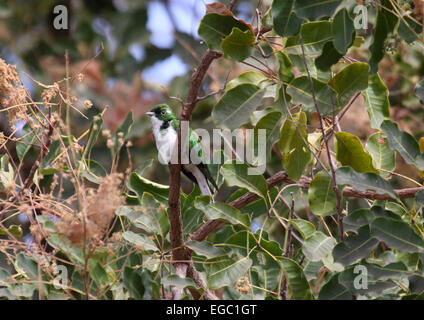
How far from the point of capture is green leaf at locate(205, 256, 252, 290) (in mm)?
2326

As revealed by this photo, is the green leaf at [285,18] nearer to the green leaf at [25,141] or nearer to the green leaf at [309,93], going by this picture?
the green leaf at [309,93]

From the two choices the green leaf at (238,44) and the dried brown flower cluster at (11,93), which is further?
the dried brown flower cluster at (11,93)

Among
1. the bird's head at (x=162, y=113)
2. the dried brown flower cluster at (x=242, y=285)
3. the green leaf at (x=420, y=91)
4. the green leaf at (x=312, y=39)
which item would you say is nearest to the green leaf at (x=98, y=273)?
the dried brown flower cluster at (x=242, y=285)

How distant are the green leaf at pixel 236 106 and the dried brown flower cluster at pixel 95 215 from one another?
60 centimetres

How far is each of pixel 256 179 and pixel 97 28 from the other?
470 centimetres

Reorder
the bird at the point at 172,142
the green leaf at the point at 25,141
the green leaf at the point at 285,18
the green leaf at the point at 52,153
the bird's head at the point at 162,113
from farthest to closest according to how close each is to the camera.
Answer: the bird's head at the point at 162,113, the bird at the point at 172,142, the green leaf at the point at 25,141, the green leaf at the point at 52,153, the green leaf at the point at 285,18

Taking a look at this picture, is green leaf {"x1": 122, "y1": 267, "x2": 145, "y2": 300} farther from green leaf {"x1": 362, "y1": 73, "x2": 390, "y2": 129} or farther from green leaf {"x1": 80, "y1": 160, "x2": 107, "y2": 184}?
green leaf {"x1": 362, "y1": 73, "x2": 390, "y2": 129}

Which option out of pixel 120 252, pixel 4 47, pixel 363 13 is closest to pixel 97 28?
pixel 4 47

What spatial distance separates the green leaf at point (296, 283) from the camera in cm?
224

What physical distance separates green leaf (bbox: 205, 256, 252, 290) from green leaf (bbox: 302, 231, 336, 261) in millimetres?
245

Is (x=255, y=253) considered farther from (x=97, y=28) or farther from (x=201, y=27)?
(x=97, y=28)

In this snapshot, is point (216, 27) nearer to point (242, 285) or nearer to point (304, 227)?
point (304, 227)

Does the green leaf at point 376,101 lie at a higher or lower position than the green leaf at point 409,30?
lower

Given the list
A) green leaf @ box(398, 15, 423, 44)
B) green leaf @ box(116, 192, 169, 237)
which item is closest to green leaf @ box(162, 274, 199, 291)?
green leaf @ box(116, 192, 169, 237)
